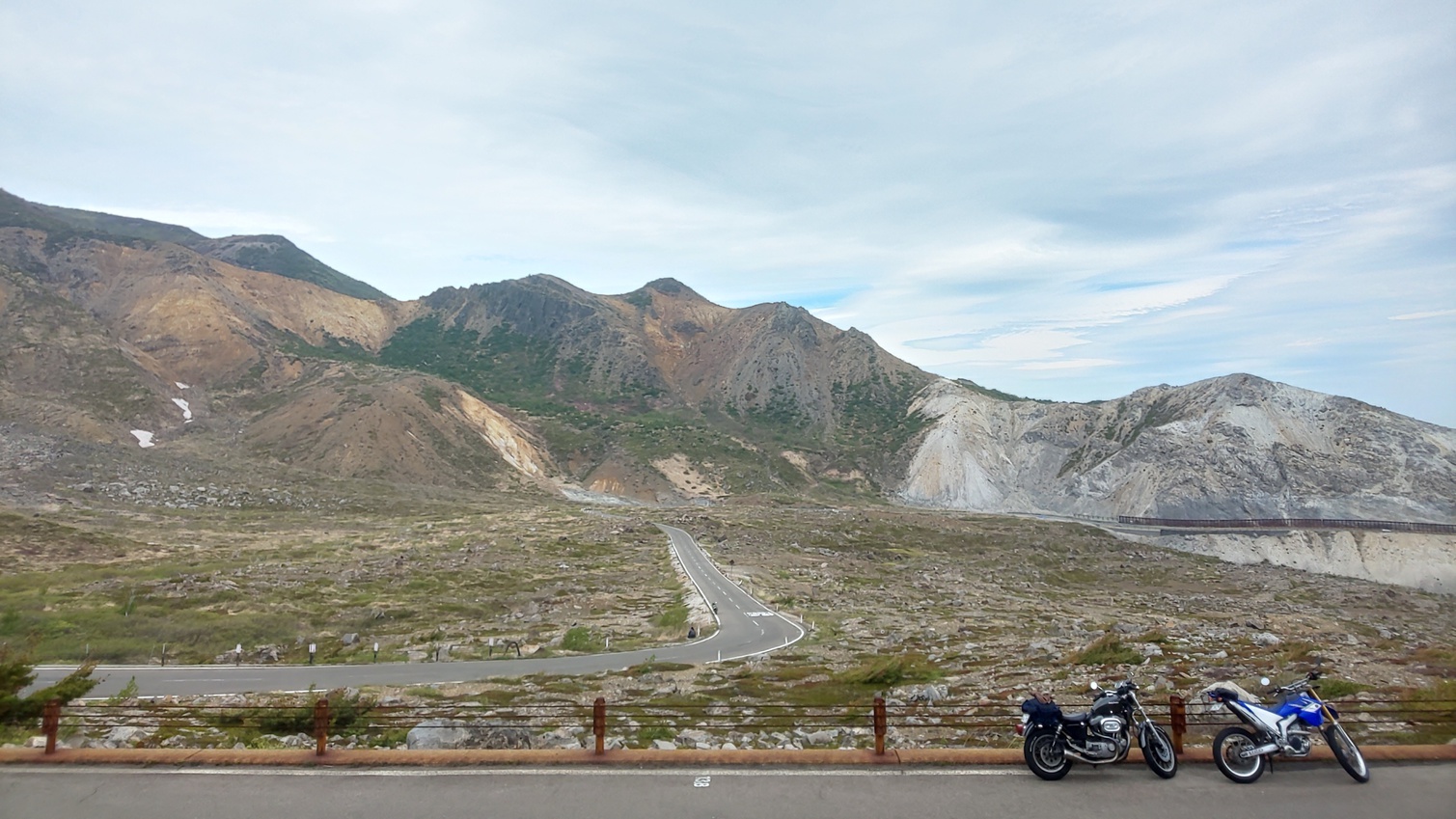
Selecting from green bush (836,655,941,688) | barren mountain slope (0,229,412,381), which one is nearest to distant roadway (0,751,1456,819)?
green bush (836,655,941,688)

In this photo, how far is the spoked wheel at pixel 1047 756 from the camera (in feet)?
32.7

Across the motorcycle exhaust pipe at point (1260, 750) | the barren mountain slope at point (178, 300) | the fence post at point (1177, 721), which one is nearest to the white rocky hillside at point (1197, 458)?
the fence post at point (1177, 721)

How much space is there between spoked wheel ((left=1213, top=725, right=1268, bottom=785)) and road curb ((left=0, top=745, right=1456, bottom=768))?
0.57 metres

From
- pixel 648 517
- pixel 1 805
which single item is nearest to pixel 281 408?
pixel 648 517

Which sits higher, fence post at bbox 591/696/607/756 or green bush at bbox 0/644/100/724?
fence post at bbox 591/696/607/756

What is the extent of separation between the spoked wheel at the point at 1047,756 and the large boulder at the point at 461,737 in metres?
9.48

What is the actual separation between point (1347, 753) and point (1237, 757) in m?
1.47

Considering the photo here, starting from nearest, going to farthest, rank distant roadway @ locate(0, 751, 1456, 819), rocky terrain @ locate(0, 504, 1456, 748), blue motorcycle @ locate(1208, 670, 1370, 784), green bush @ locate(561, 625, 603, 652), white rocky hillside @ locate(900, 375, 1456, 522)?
distant roadway @ locate(0, 751, 1456, 819) < blue motorcycle @ locate(1208, 670, 1370, 784) < rocky terrain @ locate(0, 504, 1456, 748) < green bush @ locate(561, 625, 603, 652) < white rocky hillside @ locate(900, 375, 1456, 522)

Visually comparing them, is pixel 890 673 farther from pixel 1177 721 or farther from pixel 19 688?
pixel 19 688

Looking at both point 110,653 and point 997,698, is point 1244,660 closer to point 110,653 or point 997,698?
point 997,698

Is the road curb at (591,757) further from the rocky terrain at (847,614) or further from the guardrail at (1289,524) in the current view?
the guardrail at (1289,524)

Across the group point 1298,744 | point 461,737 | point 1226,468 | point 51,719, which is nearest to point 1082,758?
point 1298,744

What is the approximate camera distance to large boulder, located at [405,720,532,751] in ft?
44.2

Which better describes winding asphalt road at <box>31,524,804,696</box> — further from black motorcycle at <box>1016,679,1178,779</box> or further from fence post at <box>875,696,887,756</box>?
black motorcycle at <box>1016,679,1178,779</box>
